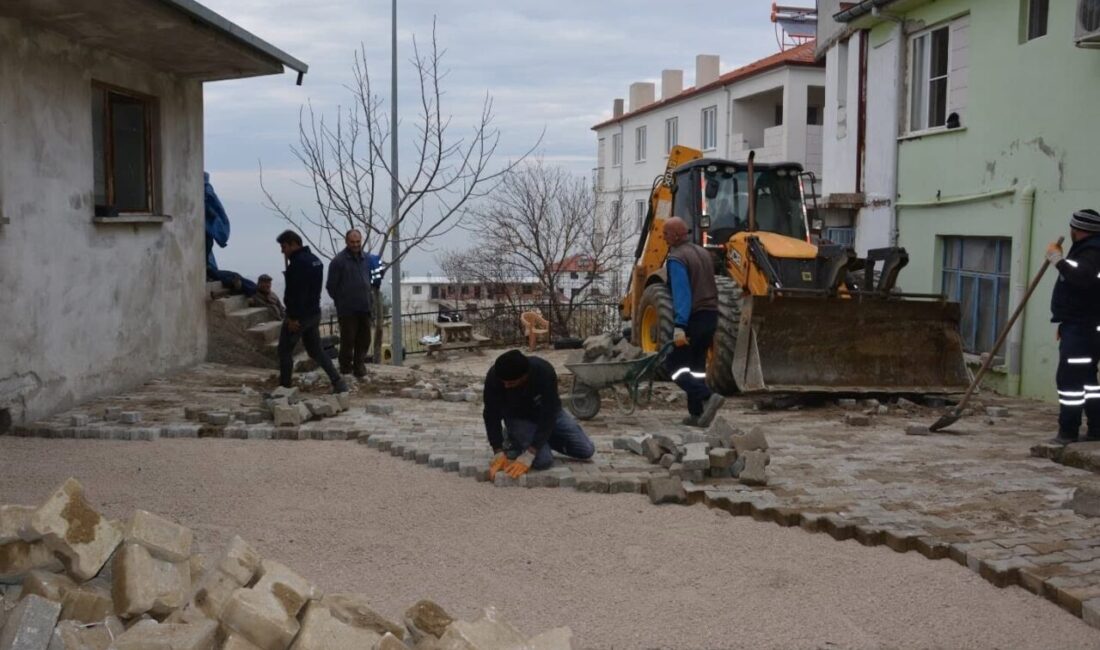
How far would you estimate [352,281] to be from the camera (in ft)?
40.0

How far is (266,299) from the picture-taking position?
45.0ft

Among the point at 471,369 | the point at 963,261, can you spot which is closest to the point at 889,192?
the point at 963,261

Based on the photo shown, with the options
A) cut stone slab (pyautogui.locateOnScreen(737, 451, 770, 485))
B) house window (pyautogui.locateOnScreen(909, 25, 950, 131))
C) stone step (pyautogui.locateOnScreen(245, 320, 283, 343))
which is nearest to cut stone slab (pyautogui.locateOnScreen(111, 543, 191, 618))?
cut stone slab (pyautogui.locateOnScreen(737, 451, 770, 485))

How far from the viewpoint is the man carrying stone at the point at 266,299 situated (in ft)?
44.9

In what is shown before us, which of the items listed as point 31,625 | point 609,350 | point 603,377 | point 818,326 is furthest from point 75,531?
point 818,326

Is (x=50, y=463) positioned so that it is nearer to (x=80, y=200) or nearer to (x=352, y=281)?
(x=80, y=200)

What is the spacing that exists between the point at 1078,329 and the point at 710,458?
3.43 m

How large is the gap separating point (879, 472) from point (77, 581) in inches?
208

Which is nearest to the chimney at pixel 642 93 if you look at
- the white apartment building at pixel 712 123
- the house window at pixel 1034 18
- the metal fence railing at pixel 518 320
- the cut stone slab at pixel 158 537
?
the white apartment building at pixel 712 123

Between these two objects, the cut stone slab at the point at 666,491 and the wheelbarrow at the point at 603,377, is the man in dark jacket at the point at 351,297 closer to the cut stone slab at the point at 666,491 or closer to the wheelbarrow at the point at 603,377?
the wheelbarrow at the point at 603,377

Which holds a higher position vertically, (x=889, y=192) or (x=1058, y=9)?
(x=1058, y=9)

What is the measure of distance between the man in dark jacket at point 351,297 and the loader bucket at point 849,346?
448 centimetres

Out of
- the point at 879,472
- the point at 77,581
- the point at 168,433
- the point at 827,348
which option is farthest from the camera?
the point at 827,348

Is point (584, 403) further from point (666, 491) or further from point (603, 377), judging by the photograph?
point (666, 491)
